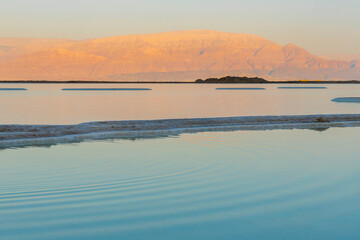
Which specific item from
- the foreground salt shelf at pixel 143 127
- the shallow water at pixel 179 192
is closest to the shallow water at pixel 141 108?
the foreground salt shelf at pixel 143 127

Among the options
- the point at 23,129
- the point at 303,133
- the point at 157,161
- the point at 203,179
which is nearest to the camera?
the point at 203,179

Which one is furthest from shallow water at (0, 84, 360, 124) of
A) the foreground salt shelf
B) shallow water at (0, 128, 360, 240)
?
shallow water at (0, 128, 360, 240)

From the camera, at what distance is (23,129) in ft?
59.5

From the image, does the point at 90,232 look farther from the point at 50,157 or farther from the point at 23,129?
the point at 23,129

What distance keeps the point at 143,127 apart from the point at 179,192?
10401mm

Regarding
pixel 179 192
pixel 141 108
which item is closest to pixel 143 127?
pixel 179 192

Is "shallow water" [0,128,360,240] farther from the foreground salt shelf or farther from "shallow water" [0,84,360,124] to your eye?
"shallow water" [0,84,360,124]

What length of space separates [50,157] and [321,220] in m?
8.18

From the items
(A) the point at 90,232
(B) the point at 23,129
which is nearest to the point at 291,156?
(A) the point at 90,232

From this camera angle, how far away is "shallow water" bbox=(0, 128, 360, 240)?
23.3 ft

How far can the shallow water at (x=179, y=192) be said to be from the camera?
711 centimetres

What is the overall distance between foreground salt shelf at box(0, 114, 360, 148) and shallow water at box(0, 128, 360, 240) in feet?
4.56

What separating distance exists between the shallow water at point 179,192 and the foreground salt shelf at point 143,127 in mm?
1390

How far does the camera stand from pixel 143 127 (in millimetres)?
19484
